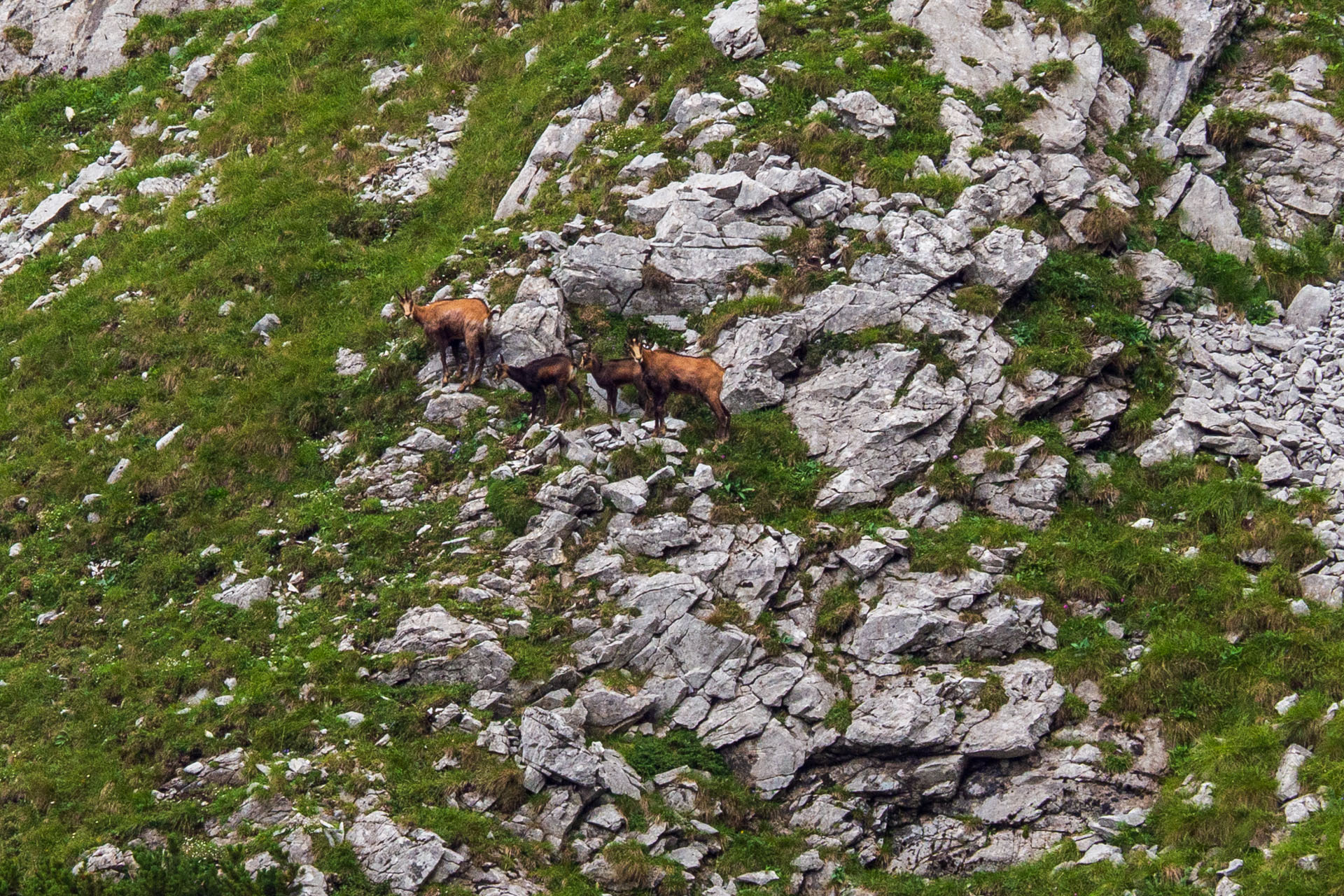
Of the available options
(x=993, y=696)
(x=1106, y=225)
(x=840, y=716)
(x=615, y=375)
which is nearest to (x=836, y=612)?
(x=840, y=716)

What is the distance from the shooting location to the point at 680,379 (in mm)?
20094

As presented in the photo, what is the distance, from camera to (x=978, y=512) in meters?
19.3

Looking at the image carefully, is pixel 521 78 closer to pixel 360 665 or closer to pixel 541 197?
pixel 541 197

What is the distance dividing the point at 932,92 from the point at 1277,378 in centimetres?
842

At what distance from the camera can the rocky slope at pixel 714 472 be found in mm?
15625

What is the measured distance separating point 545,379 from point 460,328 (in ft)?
6.86

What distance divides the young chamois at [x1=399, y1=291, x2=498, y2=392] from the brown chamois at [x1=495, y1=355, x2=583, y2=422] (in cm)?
73

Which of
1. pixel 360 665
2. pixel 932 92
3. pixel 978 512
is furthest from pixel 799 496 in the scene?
pixel 932 92

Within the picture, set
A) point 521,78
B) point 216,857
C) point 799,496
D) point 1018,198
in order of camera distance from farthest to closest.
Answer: point 521,78 < point 1018,198 < point 799,496 < point 216,857

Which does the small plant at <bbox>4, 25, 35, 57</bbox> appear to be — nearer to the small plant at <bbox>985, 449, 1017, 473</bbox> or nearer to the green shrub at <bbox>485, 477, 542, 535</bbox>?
the green shrub at <bbox>485, 477, 542, 535</bbox>

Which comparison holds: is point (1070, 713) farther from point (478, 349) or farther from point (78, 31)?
point (78, 31)

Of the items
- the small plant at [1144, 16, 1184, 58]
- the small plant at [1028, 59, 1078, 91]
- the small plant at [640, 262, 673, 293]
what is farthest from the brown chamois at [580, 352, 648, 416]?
the small plant at [1144, 16, 1184, 58]

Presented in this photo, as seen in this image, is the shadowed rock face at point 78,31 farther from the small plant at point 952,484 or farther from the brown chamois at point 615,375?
the small plant at point 952,484

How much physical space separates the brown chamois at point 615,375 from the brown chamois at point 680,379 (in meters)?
0.20
